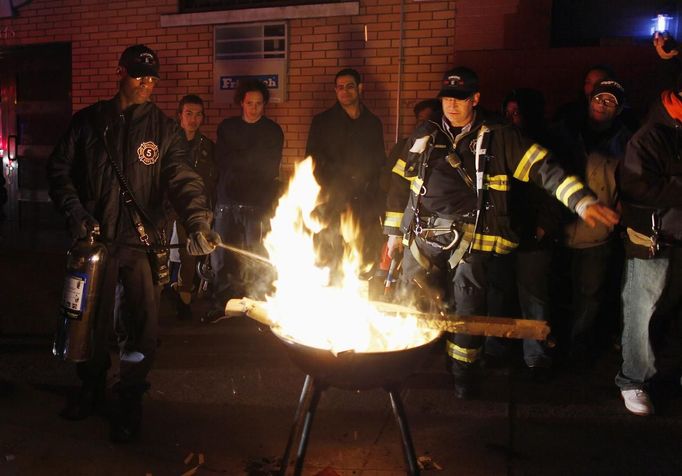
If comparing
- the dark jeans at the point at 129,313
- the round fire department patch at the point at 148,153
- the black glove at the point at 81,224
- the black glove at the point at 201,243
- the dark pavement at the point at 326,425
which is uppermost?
the round fire department patch at the point at 148,153

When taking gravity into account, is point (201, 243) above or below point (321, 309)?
above

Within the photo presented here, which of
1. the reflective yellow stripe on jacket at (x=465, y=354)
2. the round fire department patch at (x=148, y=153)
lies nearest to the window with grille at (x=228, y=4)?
the round fire department patch at (x=148, y=153)

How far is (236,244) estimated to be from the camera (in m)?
6.45

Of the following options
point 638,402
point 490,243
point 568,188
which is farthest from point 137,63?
point 638,402

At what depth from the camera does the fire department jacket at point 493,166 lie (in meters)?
4.23

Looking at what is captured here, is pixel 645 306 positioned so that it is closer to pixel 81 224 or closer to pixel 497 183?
pixel 497 183

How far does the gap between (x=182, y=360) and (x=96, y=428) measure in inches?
49.9

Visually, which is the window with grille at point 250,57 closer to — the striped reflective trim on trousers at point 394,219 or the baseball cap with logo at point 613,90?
the striped reflective trim on trousers at point 394,219

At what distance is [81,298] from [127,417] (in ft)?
2.67

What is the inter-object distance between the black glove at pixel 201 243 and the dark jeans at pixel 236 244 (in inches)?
93.2

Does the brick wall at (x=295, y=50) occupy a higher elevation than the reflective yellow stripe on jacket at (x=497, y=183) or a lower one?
higher

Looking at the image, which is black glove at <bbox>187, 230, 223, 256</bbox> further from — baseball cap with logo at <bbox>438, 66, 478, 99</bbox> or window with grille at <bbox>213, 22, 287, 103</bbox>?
window with grille at <bbox>213, 22, 287, 103</bbox>

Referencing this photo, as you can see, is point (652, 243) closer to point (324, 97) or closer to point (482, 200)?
point (482, 200)

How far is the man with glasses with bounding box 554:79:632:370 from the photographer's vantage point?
4785 millimetres
